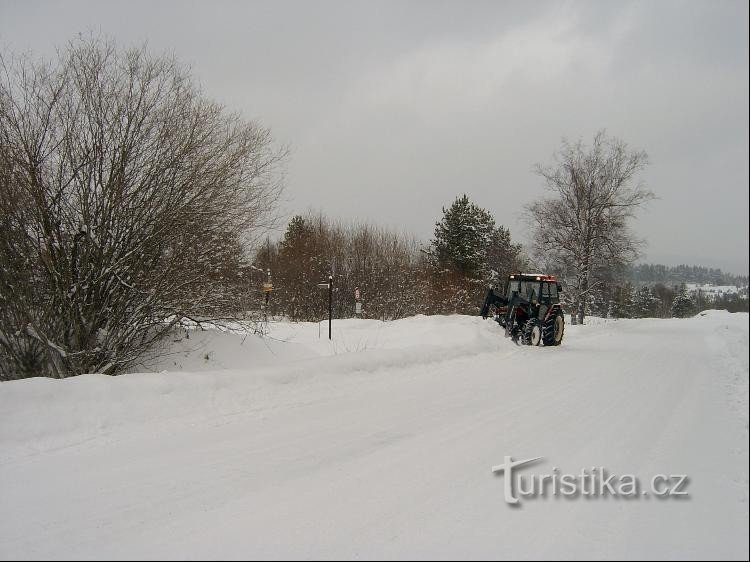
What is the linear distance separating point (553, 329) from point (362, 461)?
12.1 m

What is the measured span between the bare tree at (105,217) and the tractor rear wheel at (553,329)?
970 cm

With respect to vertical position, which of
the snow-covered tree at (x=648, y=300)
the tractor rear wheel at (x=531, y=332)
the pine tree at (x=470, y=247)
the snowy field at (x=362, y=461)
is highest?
the pine tree at (x=470, y=247)

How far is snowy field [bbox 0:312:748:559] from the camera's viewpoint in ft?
8.91

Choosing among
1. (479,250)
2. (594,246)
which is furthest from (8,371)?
(479,250)

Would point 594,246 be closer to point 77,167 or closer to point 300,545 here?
point 77,167

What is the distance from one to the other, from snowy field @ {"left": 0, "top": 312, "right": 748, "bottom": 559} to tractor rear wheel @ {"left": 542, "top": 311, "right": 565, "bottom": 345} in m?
6.72

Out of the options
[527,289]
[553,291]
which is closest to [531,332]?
[527,289]

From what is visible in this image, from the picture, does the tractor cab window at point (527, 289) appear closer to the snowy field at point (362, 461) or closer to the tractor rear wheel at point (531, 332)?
the tractor rear wheel at point (531, 332)

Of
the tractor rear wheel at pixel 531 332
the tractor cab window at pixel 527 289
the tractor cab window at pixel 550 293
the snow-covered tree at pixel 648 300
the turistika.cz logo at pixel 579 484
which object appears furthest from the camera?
the tractor cab window at pixel 550 293

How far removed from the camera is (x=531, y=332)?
14.6m

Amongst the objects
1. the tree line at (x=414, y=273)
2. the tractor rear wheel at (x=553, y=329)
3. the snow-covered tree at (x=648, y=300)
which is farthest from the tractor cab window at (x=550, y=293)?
the tree line at (x=414, y=273)

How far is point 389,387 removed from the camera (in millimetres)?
7852

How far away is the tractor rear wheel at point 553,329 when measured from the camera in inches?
589

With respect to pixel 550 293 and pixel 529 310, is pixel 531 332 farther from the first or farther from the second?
pixel 550 293
